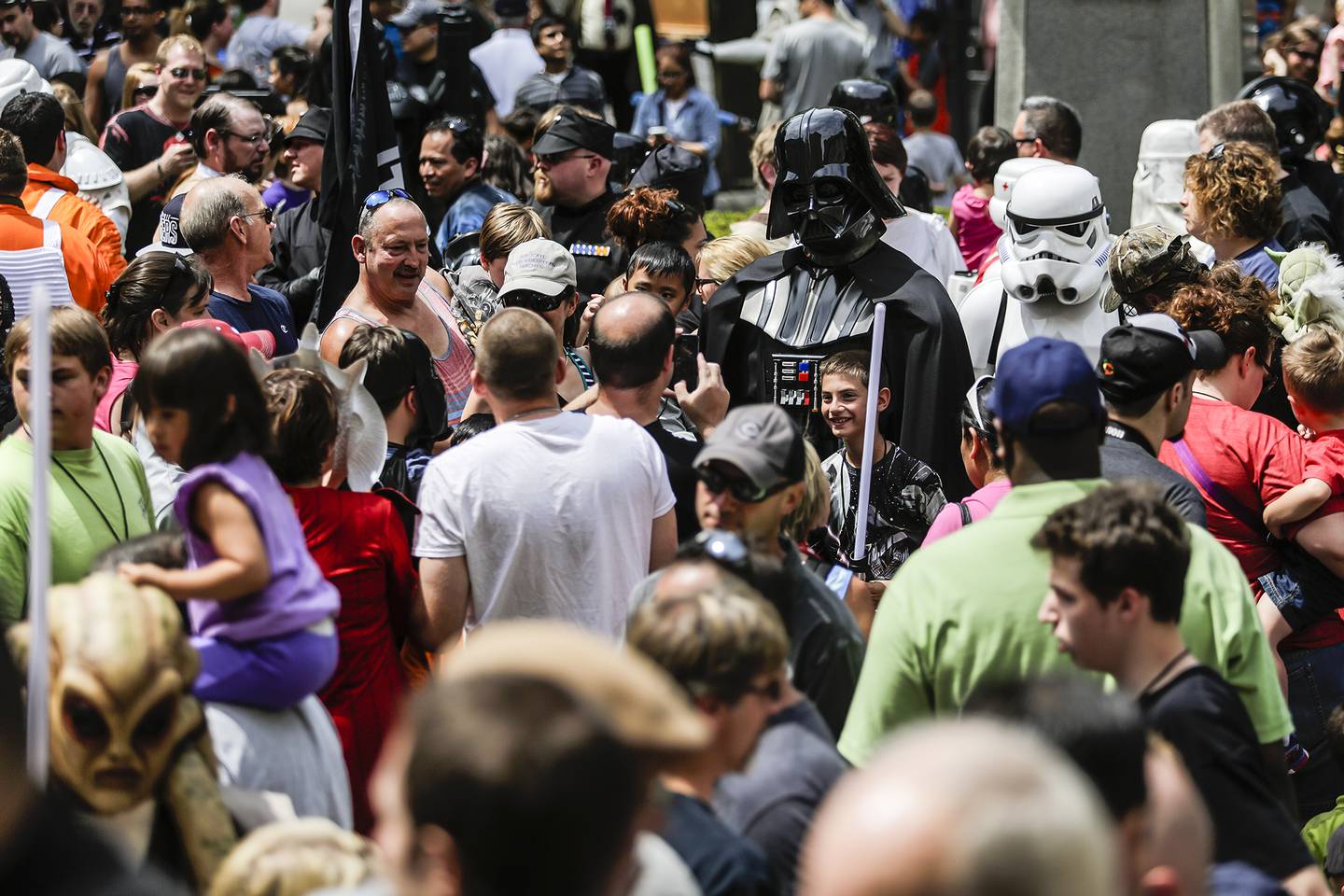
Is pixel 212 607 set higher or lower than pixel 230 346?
lower

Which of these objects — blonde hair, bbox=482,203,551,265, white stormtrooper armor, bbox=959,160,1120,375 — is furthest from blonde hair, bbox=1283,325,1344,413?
blonde hair, bbox=482,203,551,265

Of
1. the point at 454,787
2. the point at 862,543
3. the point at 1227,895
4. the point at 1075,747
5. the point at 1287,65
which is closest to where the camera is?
the point at 454,787

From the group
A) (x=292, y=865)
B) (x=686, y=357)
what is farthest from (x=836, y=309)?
(x=292, y=865)

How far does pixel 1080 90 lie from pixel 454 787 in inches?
364

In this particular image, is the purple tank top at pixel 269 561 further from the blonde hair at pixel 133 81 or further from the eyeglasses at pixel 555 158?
the blonde hair at pixel 133 81

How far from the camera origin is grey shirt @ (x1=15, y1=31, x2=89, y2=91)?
11.0 m

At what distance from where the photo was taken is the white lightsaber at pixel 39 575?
102 inches

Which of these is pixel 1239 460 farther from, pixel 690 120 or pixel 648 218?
pixel 690 120

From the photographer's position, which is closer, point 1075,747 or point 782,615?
point 1075,747

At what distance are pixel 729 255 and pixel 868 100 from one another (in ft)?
9.44

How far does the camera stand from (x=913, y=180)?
9.41m

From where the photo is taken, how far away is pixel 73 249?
21.1ft

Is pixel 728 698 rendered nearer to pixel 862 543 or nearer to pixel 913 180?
pixel 862 543

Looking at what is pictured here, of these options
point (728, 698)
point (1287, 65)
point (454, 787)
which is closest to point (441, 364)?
point (728, 698)
